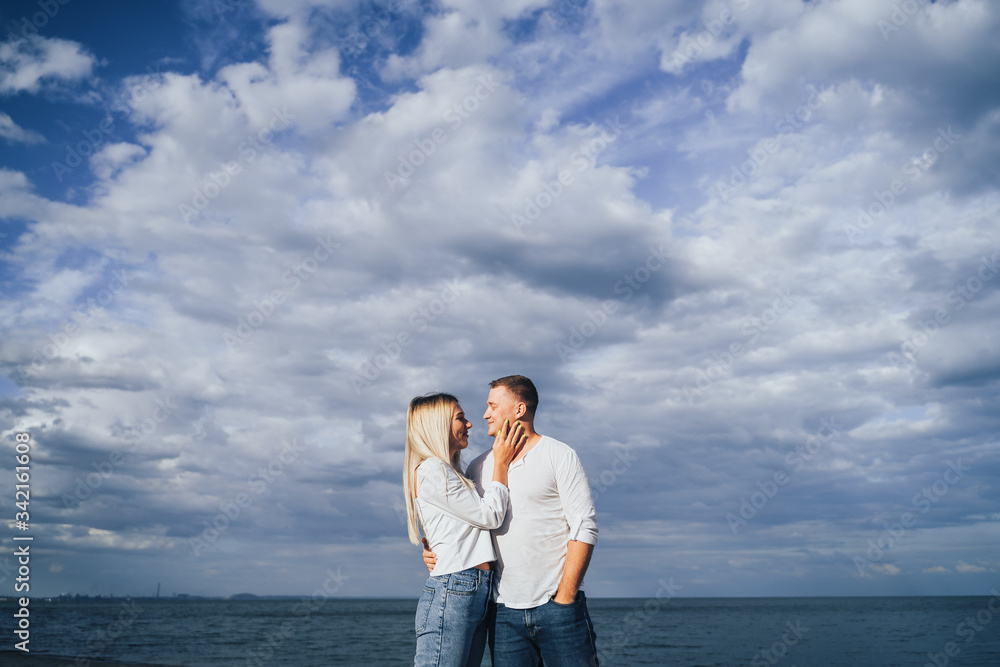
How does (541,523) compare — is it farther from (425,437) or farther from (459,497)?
(425,437)

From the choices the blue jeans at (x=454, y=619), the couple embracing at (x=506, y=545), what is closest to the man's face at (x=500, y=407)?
the couple embracing at (x=506, y=545)

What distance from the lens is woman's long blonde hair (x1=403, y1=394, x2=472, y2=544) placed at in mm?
3816

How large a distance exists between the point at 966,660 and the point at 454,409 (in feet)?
98.7

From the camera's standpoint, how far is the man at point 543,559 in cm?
345

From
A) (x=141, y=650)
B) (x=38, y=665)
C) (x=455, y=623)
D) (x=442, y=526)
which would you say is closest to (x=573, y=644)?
(x=455, y=623)

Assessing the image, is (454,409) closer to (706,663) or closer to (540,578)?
(540,578)

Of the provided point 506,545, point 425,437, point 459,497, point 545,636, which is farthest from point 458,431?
point 545,636

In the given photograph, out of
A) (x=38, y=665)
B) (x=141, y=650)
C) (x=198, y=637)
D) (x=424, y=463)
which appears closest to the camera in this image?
(x=424, y=463)

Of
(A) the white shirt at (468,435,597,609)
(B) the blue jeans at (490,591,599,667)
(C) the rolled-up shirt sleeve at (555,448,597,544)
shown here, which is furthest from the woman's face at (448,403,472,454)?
(B) the blue jeans at (490,591,599,667)

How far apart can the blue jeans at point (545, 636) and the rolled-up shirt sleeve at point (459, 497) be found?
53 cm

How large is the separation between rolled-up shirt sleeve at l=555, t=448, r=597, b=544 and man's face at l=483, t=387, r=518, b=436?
430 millimetres

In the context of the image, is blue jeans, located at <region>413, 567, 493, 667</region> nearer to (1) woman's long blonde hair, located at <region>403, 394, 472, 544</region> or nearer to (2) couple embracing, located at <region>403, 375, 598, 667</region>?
(2) couple embracing, located at <region>403, 375, 598, 667</region>

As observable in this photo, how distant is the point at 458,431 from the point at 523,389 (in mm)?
493

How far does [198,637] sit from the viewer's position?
33.9m
